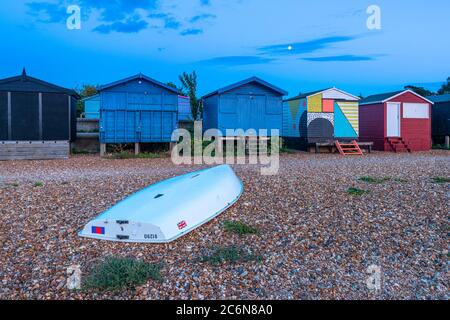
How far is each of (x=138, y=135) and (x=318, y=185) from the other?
9352 millimetres

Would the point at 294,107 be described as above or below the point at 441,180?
above

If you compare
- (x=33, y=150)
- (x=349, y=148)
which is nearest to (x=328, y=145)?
(x=349, y=148)

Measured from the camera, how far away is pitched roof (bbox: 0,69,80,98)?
48.6ft

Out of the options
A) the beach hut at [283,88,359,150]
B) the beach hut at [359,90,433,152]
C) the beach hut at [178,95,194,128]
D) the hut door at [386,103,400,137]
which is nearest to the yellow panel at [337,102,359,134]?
the beach hut at [283,88,359,150]

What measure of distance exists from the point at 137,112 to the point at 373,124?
12191 millimetres

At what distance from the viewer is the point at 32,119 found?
15117 millimetres

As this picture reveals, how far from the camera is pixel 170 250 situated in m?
4.96

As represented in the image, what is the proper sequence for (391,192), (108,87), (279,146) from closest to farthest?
1. (391,192)
2. (108,87)
3. (279,146)

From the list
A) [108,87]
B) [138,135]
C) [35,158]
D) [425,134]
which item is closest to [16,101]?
[35,158]

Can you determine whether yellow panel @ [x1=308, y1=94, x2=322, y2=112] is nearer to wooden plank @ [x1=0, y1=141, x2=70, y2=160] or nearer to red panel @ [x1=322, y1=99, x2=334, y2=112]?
red panel @ [x1=322, y1=99, x2=334, y2=112]

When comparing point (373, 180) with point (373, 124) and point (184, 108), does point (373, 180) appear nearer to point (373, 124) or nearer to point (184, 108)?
point (373, 124)

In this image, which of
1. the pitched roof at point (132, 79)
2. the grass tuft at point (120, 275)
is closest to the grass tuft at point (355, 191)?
the grass tuft at point (120, 275)

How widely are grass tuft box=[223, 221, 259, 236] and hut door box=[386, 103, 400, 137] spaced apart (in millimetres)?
17322
